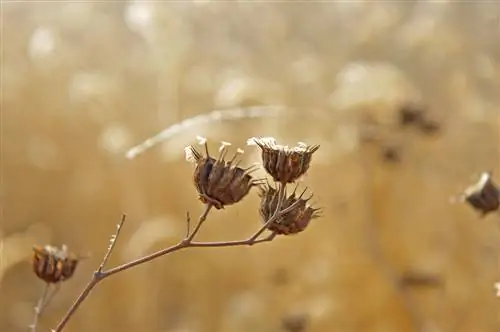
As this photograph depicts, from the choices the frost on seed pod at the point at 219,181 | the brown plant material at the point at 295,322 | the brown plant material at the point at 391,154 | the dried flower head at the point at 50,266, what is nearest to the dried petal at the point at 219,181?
the frost on seed pod at the point at 219,181

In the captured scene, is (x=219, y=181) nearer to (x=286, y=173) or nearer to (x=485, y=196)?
(x=286, y=173)

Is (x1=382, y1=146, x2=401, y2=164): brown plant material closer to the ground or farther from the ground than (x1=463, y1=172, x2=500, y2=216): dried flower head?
farther from the ground

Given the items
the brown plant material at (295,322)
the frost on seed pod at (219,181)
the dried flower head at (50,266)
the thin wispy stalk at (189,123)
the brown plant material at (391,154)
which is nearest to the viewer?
the frost on seed pod at (219,181)

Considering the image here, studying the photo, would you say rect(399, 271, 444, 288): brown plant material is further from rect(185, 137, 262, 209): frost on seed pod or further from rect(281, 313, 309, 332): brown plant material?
rect(185, 137, 262, 209): frost on seed pod

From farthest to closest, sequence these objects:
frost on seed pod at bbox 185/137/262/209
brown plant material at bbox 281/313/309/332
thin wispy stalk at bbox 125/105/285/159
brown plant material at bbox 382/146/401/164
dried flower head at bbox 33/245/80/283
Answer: brown plant material at bbox 382/146/401/164 → brown plant material at bbox 281/313/309/332 → thin wispy stalk at bbox 125/105/285/159 → dried flower head at bbox 33/245/80/283 → frost on seed pod at bbox 185/137/262/209

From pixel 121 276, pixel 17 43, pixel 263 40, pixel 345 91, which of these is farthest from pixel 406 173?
pixel 17 43

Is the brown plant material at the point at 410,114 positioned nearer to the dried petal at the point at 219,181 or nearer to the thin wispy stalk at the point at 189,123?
the thin wispy stalk at the point at 189,123

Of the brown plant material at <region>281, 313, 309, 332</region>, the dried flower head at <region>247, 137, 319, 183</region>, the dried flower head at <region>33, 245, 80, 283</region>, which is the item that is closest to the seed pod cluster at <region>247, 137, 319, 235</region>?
the dried flower head at <region>247, 137, 319, 183</region>

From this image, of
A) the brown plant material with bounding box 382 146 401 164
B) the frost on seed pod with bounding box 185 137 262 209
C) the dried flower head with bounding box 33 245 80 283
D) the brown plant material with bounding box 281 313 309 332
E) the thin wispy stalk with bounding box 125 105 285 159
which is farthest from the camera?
the brown plant material with bounding box 382 146 401 164
